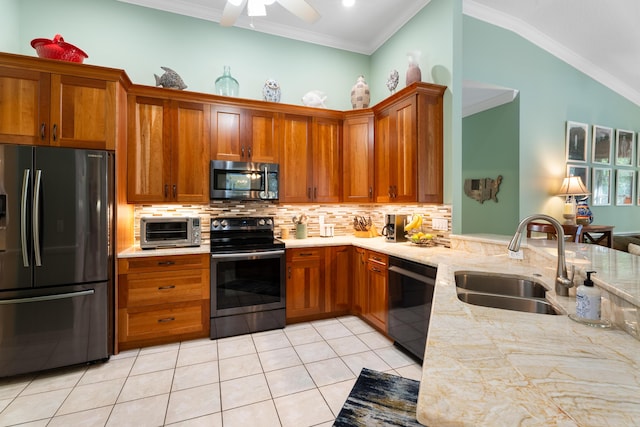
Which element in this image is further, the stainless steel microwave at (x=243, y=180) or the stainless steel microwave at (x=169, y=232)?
the stainless steel microwave at (x=243, y=180)

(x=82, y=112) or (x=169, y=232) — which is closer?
(x=82, y=112)

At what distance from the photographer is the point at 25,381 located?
7.26 ft

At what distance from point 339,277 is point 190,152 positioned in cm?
211

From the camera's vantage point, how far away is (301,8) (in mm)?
2258

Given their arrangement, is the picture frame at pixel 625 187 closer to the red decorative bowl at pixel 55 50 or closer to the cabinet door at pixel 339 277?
the cabinet door at pixel 339 277

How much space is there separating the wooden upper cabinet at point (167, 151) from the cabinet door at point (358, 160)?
1609 millimetres

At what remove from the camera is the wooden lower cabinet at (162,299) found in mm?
2646

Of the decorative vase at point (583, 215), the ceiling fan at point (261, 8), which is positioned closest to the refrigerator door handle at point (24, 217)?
the ceiling fan at point (261, 8)

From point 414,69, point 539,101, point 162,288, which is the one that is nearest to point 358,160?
point 414,69

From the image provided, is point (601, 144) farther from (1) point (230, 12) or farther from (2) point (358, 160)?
(1) point (230, 12)

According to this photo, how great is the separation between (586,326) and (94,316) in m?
3.13

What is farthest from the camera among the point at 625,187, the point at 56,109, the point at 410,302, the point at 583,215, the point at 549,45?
the point at 625,187

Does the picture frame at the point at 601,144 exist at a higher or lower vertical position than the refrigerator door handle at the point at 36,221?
higher

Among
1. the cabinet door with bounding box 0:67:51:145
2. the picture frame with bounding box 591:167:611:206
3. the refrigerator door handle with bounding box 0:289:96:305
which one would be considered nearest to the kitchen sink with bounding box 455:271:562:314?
the refrigerator door handle with bounding box 0:289:96:305
